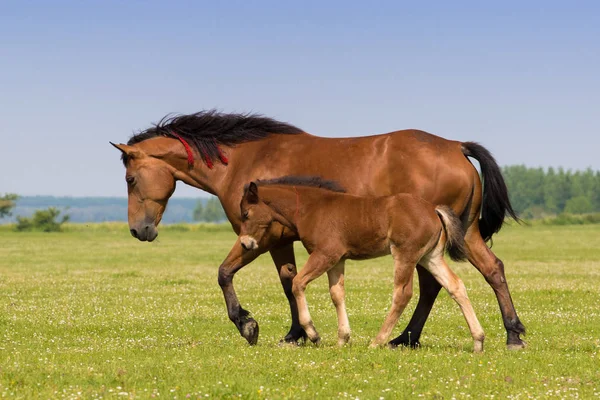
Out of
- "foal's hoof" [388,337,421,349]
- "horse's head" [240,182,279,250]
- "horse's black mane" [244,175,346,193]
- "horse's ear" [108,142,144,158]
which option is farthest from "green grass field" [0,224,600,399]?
"horse's ear" [108,142,144,158]


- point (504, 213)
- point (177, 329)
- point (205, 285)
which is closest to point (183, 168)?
point (177, 329)

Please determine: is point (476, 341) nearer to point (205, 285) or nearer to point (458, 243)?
point (458, 243)

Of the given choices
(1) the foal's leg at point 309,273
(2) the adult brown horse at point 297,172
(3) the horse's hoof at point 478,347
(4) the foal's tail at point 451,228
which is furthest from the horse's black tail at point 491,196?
(1) the foal's leg at point 309,273

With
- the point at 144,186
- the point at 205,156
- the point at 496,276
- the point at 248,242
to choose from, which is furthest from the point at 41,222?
the point at 496,276

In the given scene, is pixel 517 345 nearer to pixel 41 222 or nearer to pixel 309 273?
pixel 309 273

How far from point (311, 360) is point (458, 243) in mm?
2663

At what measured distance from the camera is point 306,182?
11930 mm

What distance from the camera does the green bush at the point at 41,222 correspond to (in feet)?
240

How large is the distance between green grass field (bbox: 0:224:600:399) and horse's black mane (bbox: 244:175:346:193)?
7.27ft

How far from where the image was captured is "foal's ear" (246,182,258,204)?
11.8 meters

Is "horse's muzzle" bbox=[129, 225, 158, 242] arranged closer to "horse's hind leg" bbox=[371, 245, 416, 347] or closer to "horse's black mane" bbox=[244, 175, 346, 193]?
"horse's black mane" bbox=[244, 175, 346, 193]

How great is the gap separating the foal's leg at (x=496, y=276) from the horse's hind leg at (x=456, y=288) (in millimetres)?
840

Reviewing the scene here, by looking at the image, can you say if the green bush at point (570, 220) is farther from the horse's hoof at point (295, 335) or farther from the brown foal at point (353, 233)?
the brown foal at point (353, 233)

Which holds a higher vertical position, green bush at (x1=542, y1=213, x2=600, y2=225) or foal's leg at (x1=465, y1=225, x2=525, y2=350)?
foal's leg at (x1=465, y1=225, x2=525, y2=350)
